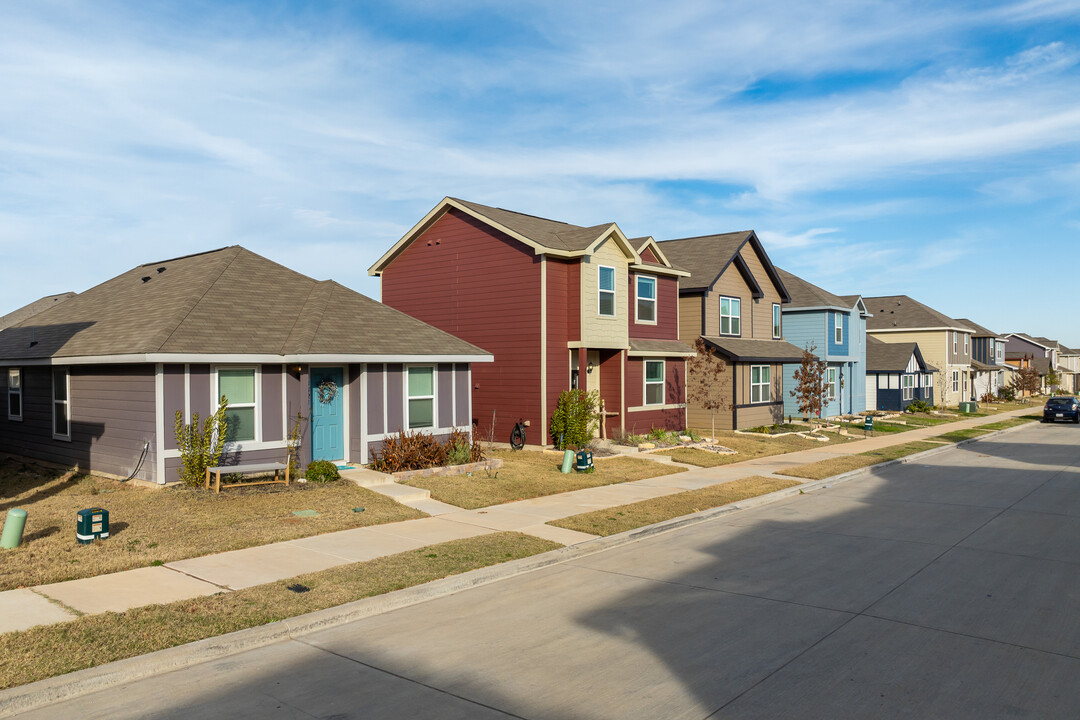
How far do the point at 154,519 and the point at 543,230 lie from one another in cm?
1646

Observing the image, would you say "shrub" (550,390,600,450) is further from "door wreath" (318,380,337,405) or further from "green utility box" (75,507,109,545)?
"green utility box" (75,507,109,545)

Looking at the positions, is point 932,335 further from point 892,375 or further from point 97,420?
point 97,420

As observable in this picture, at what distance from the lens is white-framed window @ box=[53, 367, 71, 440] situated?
18.5 metres

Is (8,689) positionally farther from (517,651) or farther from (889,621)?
(889,621)

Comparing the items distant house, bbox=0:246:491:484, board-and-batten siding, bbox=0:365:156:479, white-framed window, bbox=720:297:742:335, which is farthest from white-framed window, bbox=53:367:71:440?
white-framed window, bbox=720:297:742:335

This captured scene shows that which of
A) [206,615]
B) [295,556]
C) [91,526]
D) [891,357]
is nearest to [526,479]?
[295,556]

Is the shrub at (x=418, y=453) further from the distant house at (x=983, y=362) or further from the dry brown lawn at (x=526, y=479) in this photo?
the distant house at (x=983, y=362)

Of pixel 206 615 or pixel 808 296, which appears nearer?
pixel 206 615

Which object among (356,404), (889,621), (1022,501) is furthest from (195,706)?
(1022,501)

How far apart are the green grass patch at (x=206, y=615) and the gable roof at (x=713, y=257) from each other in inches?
916

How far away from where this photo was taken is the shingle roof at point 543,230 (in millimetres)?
23969

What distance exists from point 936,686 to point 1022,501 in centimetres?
1220

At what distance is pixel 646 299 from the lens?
28219 mm

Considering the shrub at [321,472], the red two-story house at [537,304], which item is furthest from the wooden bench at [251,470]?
the red two-story house at [537,304]
